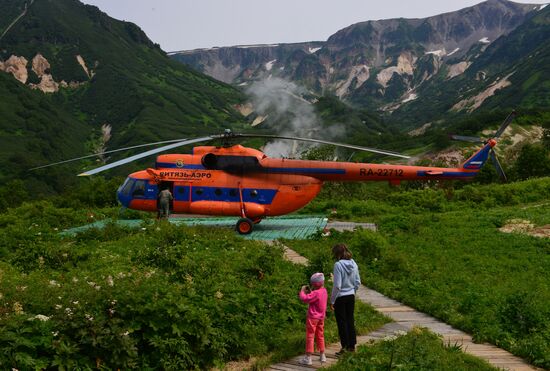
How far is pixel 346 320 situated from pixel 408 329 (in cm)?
270

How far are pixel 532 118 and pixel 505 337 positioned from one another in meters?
132

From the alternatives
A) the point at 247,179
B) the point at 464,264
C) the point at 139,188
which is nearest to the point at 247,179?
the point at 247,179

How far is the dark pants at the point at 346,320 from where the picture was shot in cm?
927

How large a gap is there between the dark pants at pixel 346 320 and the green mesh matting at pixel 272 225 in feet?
41.3

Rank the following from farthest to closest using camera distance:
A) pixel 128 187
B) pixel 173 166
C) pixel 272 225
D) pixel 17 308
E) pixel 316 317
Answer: pixel 272 225 < pixel 128 187 < pixel 173 166 < pixel 316 317 < pixel 17 308

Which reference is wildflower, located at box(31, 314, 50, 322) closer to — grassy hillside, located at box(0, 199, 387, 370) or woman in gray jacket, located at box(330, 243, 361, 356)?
grassy hillside, located at box(0, 199, 387, 370)

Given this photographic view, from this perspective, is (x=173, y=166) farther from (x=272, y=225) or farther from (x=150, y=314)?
(x=150, y=314)

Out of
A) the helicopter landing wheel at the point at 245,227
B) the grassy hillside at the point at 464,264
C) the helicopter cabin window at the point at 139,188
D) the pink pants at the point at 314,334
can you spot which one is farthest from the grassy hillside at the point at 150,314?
the helicopter cabin window at the point at 139,188

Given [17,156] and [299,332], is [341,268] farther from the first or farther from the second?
[17,156]

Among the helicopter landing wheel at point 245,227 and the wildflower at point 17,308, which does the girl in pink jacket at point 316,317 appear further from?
the helicopter landing wheel at point 245,227

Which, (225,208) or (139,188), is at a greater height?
(139,188)

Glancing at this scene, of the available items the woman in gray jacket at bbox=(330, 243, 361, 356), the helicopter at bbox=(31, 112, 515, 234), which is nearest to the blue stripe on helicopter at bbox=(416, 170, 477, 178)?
the helicopter at bbox=(31, 112, 515, 234)

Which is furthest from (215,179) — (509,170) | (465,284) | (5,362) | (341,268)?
(509,170)

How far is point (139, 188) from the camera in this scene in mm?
23984
